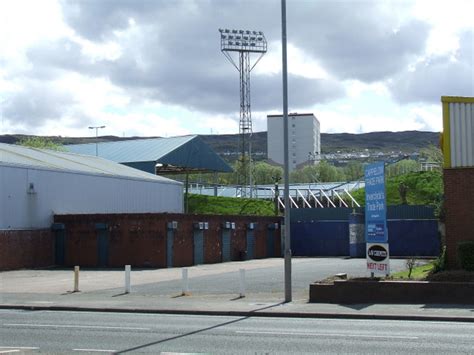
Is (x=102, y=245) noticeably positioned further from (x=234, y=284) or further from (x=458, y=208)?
(x=458, y=208)

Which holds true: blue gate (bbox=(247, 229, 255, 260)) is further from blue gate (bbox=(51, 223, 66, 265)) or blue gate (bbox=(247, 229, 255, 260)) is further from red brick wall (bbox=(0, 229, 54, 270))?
red brick wall (bbox=(0, 229, 54, 270))

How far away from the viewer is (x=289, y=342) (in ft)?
39.6

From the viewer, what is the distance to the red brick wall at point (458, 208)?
874 inches

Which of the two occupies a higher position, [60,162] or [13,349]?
[60,162]

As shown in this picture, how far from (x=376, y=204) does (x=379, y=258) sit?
1642 mm

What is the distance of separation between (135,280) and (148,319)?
42.6 feet

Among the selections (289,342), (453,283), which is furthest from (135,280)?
(289,342)

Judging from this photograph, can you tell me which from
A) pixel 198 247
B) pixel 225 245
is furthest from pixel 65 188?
pixel 225 245

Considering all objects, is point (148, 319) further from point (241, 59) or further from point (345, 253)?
point (241, 59)

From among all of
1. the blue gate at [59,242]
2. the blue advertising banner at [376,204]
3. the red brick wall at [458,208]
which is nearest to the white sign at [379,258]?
the blue advertising banner at [376,204]

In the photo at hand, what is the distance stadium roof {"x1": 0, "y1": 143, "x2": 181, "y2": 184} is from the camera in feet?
129

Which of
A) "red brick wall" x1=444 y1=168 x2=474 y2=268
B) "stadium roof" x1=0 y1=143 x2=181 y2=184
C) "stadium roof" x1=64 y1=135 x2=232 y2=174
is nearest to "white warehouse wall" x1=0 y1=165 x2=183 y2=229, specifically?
"stadium roof" x1=0 y1=143 x2=181 y2=184

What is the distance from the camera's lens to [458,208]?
882 inches

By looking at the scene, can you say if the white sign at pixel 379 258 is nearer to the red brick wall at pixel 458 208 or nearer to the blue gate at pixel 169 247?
the red brick wall at pixel 458 208
